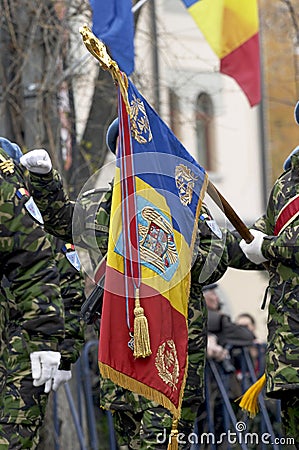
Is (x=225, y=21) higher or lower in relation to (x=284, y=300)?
higher

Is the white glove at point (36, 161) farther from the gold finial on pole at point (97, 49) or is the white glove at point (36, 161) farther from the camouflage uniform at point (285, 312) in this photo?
the camouflage uniform at point (285, 312)

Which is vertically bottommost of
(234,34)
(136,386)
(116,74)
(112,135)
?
(136,386)

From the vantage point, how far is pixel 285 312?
618cm

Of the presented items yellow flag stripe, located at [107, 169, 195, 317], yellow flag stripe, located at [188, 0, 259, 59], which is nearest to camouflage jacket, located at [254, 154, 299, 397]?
yellow flag stripe, located at [107, 169, 195, 317]

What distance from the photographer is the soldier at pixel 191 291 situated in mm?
6125

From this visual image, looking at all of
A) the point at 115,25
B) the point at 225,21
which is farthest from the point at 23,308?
the point at 225,21

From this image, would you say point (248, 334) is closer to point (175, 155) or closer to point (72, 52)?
point (72, 52)

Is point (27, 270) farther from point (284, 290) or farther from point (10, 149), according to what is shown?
point (284, 290)

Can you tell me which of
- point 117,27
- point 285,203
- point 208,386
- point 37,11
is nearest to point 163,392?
point 285,203

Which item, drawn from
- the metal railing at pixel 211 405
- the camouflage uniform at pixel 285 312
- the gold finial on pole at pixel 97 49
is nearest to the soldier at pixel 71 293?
the camouflage uniform at pixel 285 312

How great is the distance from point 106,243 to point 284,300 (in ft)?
3.12

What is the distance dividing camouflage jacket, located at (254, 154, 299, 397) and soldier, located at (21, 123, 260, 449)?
0.31m

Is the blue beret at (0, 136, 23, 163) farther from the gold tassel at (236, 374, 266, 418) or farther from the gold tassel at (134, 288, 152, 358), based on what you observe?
the gold tassel at (236, 374, 266, 418)

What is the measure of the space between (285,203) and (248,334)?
327cm
